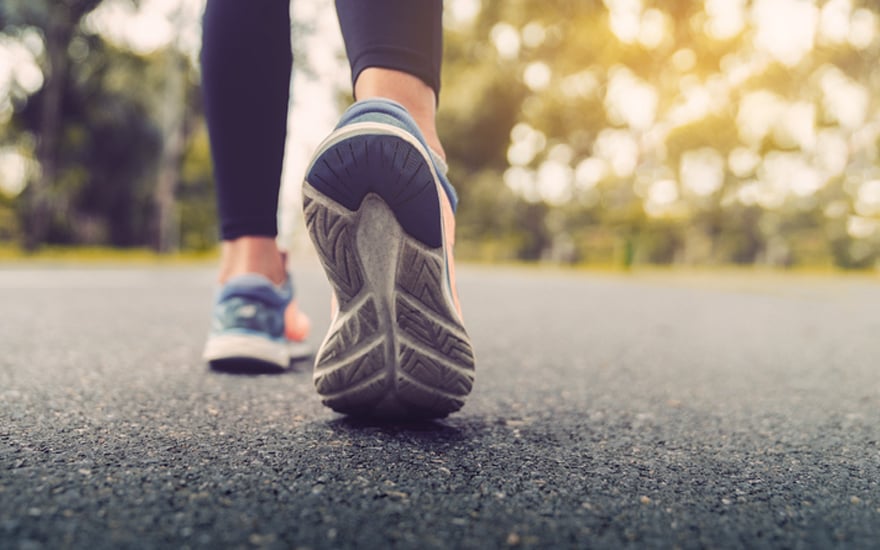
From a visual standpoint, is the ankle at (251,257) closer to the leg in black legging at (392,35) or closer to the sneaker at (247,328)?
the sneaker at (247,328)

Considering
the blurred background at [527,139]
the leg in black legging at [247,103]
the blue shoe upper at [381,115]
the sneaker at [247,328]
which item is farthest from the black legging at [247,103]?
the blurred background at [527,139]

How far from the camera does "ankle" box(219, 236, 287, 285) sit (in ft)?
4.46

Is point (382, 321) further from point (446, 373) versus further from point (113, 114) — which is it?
point (113, 114)

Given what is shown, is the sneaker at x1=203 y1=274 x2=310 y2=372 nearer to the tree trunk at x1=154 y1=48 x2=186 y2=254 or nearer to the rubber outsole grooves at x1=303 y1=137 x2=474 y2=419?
the rubber outsole grooves at x1=303 y1=137 x2=474 y2=419

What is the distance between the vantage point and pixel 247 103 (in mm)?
1310

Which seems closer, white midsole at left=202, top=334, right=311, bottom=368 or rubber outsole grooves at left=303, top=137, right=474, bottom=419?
rubber outsole grooves at left=303, top=137, right=474, bottom=419

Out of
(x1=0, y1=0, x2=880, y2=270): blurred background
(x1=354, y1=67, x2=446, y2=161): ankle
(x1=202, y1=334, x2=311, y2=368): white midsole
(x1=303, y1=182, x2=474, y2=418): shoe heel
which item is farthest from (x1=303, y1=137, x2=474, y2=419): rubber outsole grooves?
(x1=0, y1=0, x2=880, y2=270): blurred background

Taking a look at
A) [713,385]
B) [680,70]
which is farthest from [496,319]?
[680,70]

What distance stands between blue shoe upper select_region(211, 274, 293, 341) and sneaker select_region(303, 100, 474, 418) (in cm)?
48

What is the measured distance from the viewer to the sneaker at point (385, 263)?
81 centimetres

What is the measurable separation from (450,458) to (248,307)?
25.9 inches

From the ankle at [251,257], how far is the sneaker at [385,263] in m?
0.52

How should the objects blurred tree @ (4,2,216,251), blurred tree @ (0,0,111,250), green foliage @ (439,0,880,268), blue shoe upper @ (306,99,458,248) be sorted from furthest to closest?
green foliage @ (439,0,880,268), blurred tree @ (4,2,216,251), blurred tree @ (0,0,111,250), blue shoe upper @ (306,99,458,248)

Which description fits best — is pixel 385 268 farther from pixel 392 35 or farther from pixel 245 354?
pixel 245 354
